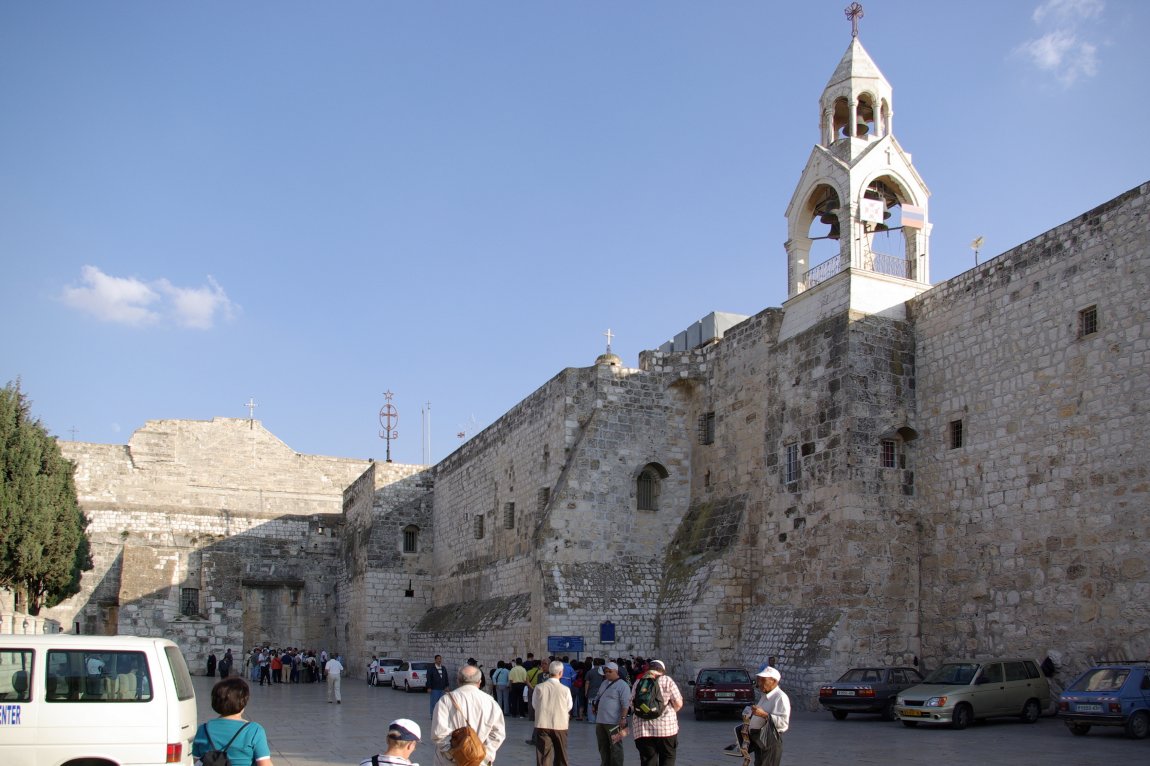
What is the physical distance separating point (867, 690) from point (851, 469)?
4.14 meters

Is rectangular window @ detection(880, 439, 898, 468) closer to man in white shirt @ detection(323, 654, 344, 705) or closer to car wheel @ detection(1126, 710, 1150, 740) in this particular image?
car wheel @ detection(1126, 710, 1150, 740)

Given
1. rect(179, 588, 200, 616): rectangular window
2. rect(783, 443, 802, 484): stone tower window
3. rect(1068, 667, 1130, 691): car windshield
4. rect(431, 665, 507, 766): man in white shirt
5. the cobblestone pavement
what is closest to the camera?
rect(431, 665, 507, 766): man in white shirt

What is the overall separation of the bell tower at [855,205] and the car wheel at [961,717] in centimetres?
775

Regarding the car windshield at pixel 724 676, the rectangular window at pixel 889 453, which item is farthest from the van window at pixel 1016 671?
the rectangular window at pixel 889 453

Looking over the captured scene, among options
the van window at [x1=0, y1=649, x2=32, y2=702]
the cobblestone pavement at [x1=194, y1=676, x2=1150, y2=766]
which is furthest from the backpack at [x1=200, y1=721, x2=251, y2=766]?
the cobblestone pavement at [x1=194, y1=676, x2=1150, y2=766]

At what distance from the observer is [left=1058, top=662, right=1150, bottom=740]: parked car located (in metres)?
13.8

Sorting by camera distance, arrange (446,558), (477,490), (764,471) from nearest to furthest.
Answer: (764,471)
(477,490)
(446,558)

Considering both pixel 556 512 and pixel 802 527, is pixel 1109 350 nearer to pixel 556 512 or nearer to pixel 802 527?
pixel 802 527

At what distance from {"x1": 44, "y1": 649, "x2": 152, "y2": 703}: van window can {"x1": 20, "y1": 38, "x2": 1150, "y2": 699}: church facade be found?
13.3 meters

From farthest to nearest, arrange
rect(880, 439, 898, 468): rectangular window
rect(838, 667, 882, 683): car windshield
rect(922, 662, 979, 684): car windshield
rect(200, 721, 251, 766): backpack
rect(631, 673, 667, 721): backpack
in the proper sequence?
1. rect(880, 439, 898, 468): rectangular window
2. rect(838, 667, 882, 683): car windshield
3. rect(922, 662, 979, 684): car windshield
4. rect(631, 673, 667, 721): backpack
5. rect(200, 721, 251, 766): backpack

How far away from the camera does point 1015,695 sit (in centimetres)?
1605

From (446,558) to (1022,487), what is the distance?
20.5 m

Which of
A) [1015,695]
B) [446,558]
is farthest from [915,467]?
[446,558]

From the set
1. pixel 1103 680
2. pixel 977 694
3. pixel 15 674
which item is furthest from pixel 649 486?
pixel 15 674
